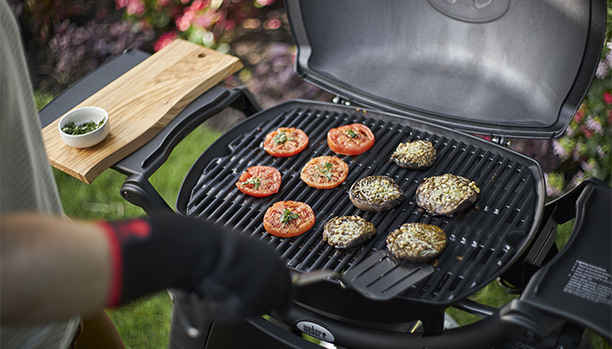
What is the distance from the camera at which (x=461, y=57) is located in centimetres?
235

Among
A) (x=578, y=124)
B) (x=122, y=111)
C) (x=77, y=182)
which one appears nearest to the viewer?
(x=122, y=111)

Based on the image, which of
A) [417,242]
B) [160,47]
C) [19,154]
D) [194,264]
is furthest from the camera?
[160,47]

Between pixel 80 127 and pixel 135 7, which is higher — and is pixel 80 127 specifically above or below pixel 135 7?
above

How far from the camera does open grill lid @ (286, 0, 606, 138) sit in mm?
1980

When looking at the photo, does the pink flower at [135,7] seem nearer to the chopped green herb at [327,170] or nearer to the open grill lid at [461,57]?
the open grill lid at [461,57]

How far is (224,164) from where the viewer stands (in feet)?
6.98

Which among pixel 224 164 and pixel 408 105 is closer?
pixel 224 164

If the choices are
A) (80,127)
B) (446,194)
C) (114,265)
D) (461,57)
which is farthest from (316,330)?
(461,57)

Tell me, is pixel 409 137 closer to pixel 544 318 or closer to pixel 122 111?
pixel 544 318

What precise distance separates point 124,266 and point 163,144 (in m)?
1.22

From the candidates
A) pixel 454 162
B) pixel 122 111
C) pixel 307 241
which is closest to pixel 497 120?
pixel 454 162

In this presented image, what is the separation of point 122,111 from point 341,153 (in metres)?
0.89

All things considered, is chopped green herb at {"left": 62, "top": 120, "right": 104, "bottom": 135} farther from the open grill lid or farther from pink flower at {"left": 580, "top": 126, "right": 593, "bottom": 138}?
pink flower at {"left": 580, "top": 126, "right": 593, "bottom": 138}

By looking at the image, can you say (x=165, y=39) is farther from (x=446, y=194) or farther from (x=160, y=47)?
(x=446, y=194)
